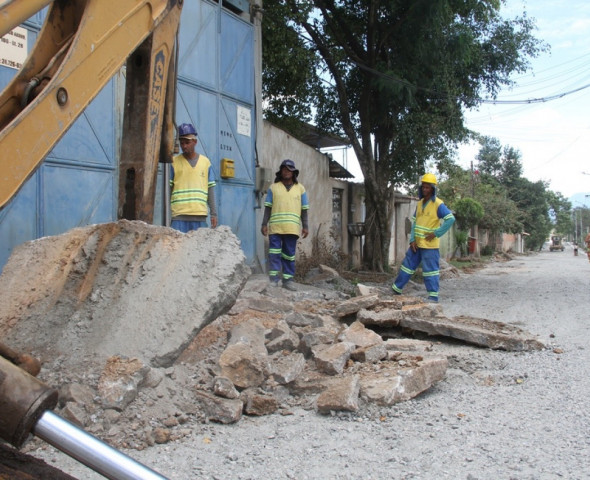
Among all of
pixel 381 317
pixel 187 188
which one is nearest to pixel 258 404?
pixel 381 317

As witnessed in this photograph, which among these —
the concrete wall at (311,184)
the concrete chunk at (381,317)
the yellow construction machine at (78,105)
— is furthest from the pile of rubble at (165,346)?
the concrete wall at (311,184)

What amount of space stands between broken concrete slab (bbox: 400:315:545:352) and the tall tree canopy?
24.5 feet

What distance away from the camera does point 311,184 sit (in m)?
12.9

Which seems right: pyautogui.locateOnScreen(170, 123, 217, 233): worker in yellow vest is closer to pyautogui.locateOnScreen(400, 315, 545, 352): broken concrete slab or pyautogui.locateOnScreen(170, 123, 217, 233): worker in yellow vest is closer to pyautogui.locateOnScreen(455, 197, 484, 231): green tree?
pyautogui.locateOnScreen(400, 315, 545, 352): broken concrete slab

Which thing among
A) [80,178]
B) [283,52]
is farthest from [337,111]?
[80,178]

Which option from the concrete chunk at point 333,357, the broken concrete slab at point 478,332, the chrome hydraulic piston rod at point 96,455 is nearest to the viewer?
the chrome hydraulic piston rod at point 96,455

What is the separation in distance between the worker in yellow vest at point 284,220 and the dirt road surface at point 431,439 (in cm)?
338

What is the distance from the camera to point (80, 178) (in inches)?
236

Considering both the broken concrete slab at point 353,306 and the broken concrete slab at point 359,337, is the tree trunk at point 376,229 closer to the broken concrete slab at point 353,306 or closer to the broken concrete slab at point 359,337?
the broken concrete slab at point 353,306

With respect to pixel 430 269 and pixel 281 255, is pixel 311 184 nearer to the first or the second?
pixel 281 255

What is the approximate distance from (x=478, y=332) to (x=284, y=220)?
317 centimetres

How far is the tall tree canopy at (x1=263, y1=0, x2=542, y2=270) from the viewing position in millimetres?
11656

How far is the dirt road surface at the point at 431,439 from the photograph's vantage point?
256 centimetres

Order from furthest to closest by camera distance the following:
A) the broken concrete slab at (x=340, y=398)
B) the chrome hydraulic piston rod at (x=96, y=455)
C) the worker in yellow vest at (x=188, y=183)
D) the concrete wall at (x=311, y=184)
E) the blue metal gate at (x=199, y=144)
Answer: the concrete wall at (x=311, y=184) < the worker in yellow vest at (x=188, y=183) < the blue metal gate at (x=199, y=144) < the broken concrete slab at (x=340, y=398) < the chrome hydraulic piston rod at (x=96, y=455)
